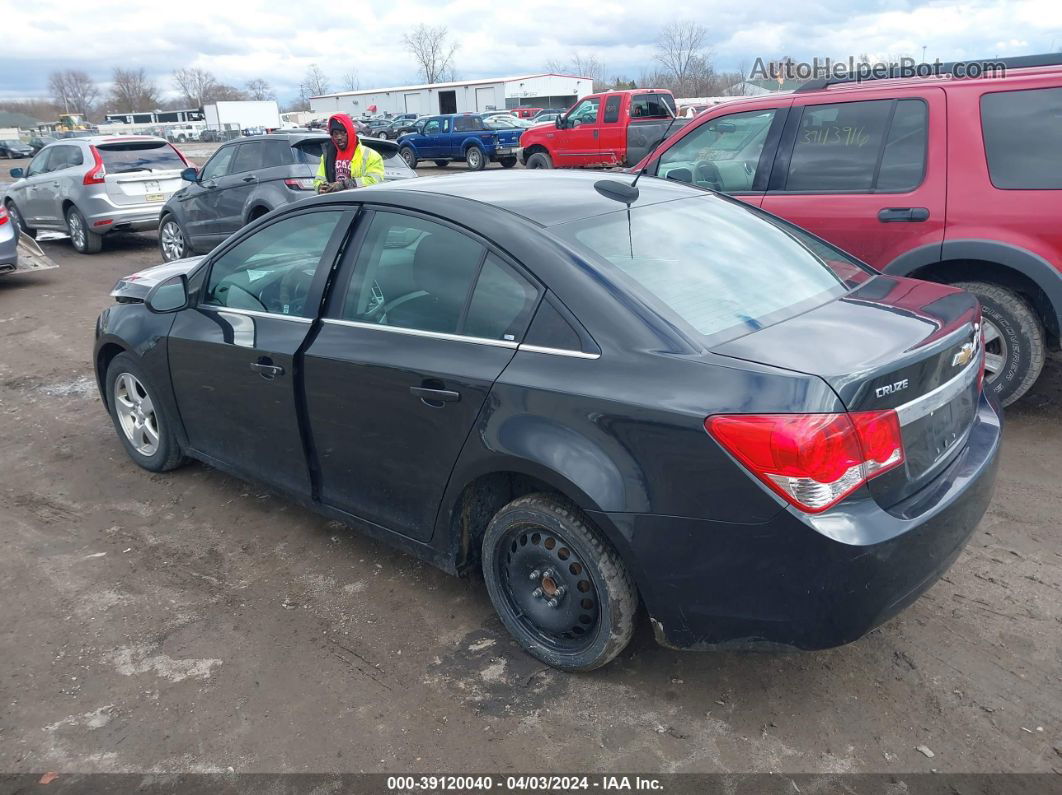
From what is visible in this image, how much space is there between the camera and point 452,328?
2941 mm

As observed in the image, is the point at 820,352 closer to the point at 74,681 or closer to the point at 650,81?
the point at 74,681

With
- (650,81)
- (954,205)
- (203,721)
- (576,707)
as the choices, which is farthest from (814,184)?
(650,81)

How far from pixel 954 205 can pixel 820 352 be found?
9.39ft

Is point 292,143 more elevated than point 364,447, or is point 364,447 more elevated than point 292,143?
point 292,143

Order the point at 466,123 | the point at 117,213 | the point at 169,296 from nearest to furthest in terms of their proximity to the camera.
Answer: the point at 169,296, the point at 117,213, the point at 466,123

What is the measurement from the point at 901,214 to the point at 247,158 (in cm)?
801

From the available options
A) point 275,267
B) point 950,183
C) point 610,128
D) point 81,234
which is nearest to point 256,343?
point 275,267

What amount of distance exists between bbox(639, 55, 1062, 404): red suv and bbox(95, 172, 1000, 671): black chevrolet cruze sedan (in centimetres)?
160

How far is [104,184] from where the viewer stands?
1138cm

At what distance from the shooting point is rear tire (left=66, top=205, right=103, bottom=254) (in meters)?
11.8

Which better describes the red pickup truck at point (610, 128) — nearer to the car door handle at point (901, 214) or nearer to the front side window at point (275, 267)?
the car door handle at point (901, 214)

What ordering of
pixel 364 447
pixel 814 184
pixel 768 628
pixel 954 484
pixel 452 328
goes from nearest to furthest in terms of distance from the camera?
1. pixel 768 628
2. pixel 954 484
3. pixel 452 328
4. pixel 364 447
5. pixel 814 184

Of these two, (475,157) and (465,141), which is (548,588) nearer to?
(475,157)

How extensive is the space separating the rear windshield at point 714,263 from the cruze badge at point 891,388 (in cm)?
47
